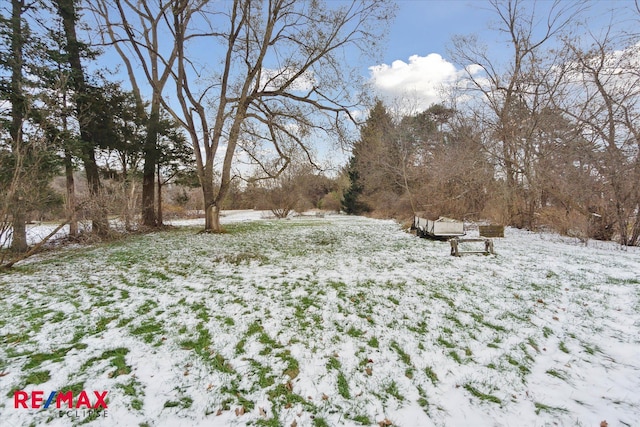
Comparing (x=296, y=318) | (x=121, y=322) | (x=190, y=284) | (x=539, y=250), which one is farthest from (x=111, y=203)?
(x=539, y=250)

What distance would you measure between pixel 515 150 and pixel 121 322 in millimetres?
15200

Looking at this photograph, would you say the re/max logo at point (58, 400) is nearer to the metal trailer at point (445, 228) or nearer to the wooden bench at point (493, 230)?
the metal trailer at point (445, 228)

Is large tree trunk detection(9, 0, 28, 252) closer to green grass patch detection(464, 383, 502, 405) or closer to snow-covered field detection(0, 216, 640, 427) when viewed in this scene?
snow-covered field detection(0, 216, 640, 427)

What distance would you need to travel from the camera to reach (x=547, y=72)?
38.0 ft

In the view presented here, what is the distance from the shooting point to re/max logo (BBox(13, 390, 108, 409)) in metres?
2.22

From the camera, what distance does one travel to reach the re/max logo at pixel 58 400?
87.4 inches

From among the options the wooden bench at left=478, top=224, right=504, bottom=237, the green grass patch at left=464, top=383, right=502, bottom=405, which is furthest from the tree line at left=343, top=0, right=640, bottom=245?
the green grass patch at left=464, top=383, right=502, bottom=405

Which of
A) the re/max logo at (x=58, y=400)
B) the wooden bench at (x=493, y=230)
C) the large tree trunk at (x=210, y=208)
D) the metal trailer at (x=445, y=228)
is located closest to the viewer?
the re/max logo at (x=58, y=400)

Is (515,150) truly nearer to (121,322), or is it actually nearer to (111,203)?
(121,322)

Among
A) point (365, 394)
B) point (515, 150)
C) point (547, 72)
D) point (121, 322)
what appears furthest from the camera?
point (515, 150)

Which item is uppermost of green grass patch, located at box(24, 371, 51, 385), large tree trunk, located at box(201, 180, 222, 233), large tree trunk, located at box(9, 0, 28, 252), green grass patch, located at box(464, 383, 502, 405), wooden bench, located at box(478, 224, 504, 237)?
large tree trunk, located at box(9, 0, 28, 252)

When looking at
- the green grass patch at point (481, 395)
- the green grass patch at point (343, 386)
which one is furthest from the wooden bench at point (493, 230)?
the green grass patch at point (343, 386)

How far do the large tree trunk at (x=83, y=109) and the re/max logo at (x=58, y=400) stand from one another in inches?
294

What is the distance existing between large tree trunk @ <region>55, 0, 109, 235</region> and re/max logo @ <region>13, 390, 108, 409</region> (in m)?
7.48
